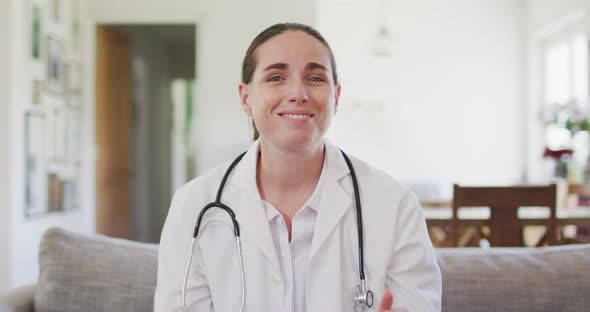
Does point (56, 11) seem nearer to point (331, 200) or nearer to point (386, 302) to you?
point (331, 200)

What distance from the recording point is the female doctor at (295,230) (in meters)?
1.21

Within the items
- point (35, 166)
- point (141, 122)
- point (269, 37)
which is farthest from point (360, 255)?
point (141, 122)

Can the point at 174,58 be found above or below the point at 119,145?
above

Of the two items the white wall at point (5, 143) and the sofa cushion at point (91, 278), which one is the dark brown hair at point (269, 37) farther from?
the white wall at point (5, 143)

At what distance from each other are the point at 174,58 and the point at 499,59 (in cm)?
438

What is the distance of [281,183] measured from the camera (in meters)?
1.35

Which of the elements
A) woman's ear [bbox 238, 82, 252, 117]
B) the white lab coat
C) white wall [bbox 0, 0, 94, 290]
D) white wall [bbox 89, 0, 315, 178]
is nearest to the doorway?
white wall [bbox 89, 0, 315, 178]

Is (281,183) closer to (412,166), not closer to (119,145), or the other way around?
(119,145)

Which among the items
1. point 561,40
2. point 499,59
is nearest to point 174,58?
point 499,59

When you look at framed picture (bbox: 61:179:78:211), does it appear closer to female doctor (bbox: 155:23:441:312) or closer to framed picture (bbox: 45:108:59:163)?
framed picture (bbox: 45:108:59:163)

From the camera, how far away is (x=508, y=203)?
97.3 inches

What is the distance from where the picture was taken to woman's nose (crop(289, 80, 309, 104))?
1.23 m

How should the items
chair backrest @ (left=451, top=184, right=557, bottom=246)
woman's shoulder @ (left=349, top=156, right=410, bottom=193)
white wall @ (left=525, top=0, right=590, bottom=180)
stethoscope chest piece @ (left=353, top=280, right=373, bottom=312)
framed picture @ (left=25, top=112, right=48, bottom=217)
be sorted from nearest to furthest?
1. stethoscope chest piece @ (left=353, top=280, right=373, bottom=312)
2. woman's shoulder @ (left=349, top=156, right=410, bottom=193)
3. chair backrest @ (left=451, top=184, right=557, bottom=246)
4. framed picture @ (left=25, top=112, right=48, bottom=217)
5. white wall @ (left=525, top=0, right=590, bottom=180)

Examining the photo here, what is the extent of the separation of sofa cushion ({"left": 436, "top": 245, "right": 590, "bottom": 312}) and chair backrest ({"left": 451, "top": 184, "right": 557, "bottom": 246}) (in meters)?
1.03
